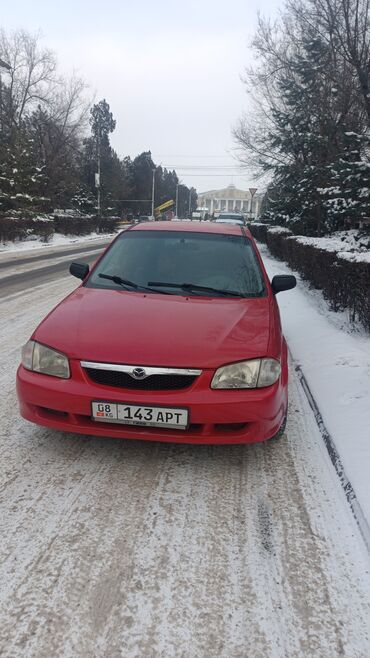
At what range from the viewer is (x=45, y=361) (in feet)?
10.1

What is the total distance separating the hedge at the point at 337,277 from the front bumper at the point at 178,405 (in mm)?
3625

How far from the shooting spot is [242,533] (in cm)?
256

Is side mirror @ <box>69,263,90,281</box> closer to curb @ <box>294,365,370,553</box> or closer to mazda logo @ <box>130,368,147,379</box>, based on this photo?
mazda logo @ <box>130,368,147,379</box>

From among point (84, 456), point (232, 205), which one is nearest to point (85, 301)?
point (84, 456)

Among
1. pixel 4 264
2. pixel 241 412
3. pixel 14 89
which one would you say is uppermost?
pixel 14 89

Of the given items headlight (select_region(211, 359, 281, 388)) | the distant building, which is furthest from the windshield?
the distant building

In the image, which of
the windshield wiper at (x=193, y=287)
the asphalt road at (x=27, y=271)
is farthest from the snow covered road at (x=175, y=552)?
the asphalt road at (x=27, y=271)

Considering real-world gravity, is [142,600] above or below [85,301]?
below

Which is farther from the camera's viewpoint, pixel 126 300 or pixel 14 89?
pixel 14 89

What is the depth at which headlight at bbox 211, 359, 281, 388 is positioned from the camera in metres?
2.90

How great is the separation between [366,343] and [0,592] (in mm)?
4906

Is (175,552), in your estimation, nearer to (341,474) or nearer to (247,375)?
(247,375)

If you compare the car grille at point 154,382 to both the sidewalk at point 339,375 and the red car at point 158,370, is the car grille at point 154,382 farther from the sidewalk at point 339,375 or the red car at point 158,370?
the sidewalk at point 339,375

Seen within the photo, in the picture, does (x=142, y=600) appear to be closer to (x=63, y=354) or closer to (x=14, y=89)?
(x=63, y=354)
